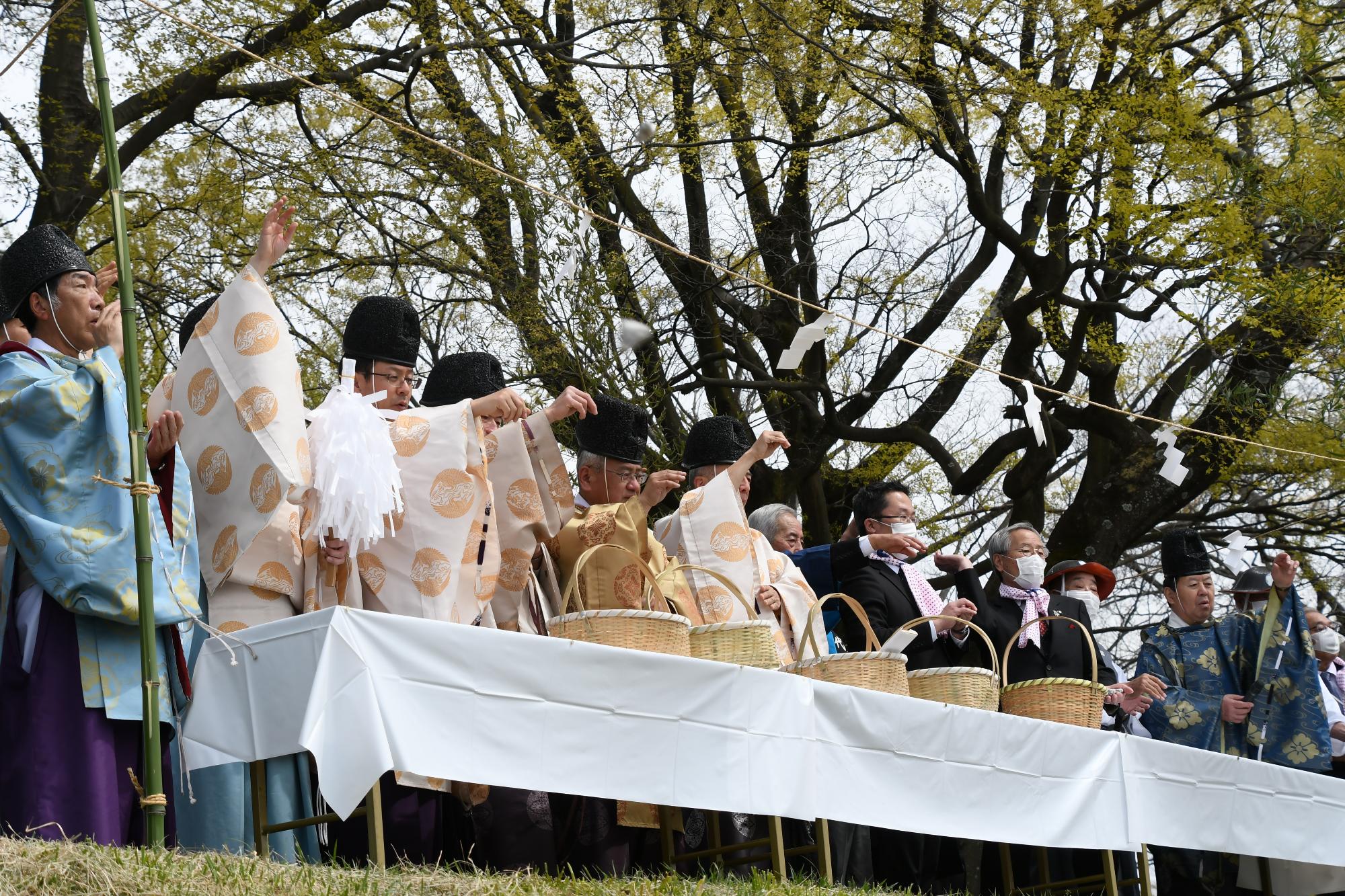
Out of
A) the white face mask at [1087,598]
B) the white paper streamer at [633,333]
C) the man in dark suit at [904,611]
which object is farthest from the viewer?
the white paper streamer at [633,333]

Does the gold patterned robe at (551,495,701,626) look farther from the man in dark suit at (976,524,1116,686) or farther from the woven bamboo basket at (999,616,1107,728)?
the man in dark suit at (976,524,1116,686)

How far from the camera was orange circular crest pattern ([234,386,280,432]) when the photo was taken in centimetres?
401

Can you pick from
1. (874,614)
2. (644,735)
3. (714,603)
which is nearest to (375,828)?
(644,735)

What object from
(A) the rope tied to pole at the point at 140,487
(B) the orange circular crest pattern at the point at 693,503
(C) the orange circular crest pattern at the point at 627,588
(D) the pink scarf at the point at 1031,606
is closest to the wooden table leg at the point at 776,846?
(C) the orange circular crest pattern at the point at 627,588

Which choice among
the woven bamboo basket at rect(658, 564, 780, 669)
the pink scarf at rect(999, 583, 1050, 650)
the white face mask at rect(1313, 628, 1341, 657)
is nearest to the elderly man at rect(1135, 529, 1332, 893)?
the pink scarf at rect(999, 583, 1050, 650)

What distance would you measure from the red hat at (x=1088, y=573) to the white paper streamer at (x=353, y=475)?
356cm

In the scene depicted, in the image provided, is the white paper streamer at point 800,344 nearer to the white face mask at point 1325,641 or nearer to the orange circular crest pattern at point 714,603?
the orange circular crest pattern at point 714,603

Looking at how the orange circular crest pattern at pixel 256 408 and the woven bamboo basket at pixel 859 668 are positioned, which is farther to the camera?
the woven bamboo basket at pixel 859 668

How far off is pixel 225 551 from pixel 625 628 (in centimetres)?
111

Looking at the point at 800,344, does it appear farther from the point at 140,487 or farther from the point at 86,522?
the point at 140,487

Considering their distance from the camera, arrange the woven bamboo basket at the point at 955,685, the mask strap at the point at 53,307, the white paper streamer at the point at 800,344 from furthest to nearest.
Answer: the white paper streamer at the point at 800,344 → the woven bamboo basket at the point at 955,685 → the mask strap at the point at 53,307

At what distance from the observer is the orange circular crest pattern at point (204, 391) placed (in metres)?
4.09

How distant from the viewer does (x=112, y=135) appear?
3.31 m

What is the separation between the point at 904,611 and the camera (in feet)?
19.4
